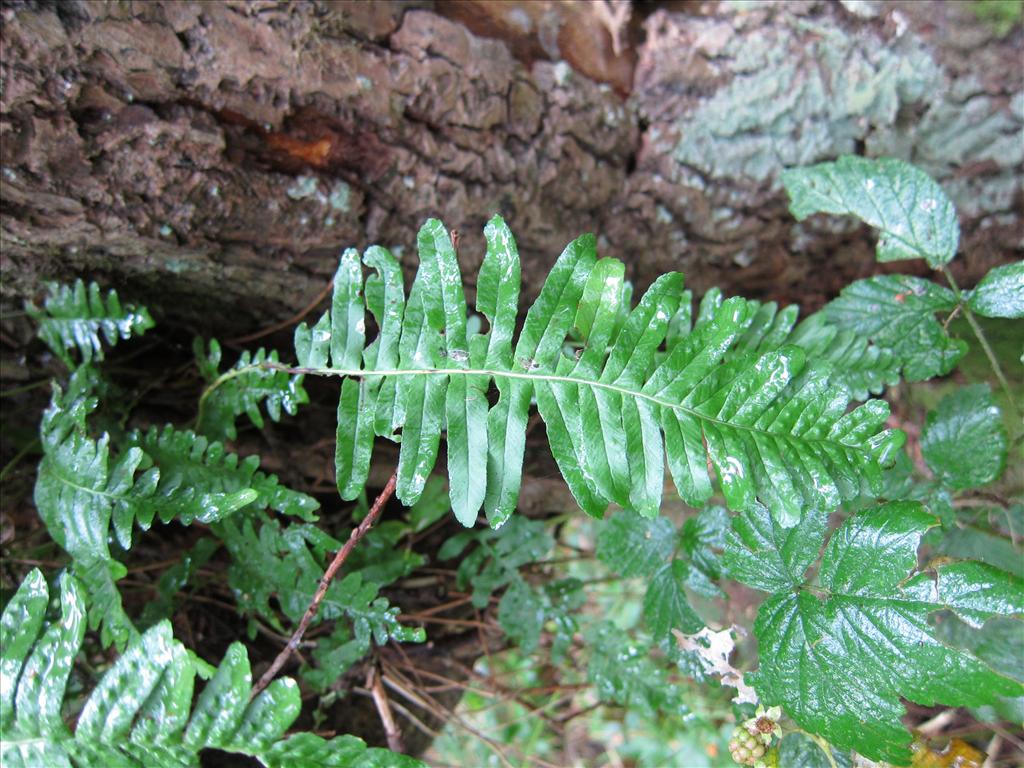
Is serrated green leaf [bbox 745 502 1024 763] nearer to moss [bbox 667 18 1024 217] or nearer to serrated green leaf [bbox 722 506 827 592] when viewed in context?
serrated green leaf [bbox 722 506 827 592]

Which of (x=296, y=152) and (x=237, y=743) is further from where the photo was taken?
(x=296, y=152)

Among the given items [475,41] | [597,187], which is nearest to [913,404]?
[597,187]

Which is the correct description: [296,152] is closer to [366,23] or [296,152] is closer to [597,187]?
[366,23]

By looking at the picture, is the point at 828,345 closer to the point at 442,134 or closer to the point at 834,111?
the point at 834,111

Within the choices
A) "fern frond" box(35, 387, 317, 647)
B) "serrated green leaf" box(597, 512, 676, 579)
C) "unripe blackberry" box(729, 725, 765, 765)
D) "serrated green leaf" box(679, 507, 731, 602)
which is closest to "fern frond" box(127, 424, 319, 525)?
"fern frond" box(35, 387, 317, 647)

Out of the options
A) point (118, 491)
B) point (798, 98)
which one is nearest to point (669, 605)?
point (118, 491)

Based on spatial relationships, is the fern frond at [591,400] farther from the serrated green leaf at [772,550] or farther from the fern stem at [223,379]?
the fern stem at [223,379]
